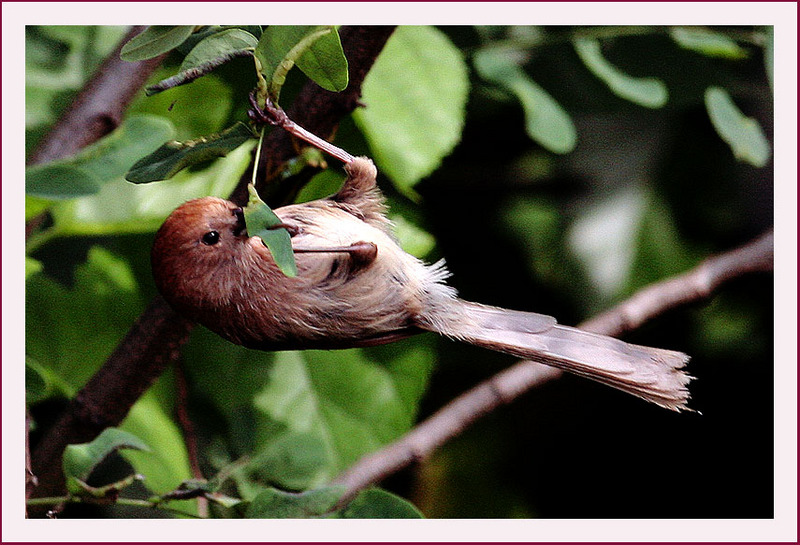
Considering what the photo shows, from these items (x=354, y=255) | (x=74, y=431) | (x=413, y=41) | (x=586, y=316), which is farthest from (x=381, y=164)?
(x=586, y=316)

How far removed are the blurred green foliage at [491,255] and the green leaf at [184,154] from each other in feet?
0.40

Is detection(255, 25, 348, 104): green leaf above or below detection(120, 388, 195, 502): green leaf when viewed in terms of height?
above

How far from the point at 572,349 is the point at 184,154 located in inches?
17.0

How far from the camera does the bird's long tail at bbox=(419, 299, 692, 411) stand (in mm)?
833

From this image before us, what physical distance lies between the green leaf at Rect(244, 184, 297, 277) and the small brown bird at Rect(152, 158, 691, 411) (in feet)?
0.40

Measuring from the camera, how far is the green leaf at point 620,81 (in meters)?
1.37

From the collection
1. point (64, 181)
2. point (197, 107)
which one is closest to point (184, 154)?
point (64, 181)

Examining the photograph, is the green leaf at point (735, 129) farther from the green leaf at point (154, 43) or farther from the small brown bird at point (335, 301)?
the green leaf at point (154, 43)

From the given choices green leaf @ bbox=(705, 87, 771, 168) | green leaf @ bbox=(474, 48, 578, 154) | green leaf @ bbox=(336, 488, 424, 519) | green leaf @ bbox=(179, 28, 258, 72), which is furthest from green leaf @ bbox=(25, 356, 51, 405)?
green leaf @ bbox=(705, 87, 771, 168)

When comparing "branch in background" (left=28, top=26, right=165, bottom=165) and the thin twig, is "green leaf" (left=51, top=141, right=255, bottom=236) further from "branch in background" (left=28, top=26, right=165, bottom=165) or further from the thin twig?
the thin twig

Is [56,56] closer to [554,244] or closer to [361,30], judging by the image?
[361,30]

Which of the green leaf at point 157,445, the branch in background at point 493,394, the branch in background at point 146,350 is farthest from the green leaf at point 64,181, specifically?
the branch in background at point 493,394

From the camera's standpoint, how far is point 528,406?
215cm

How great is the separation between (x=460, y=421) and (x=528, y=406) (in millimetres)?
865
